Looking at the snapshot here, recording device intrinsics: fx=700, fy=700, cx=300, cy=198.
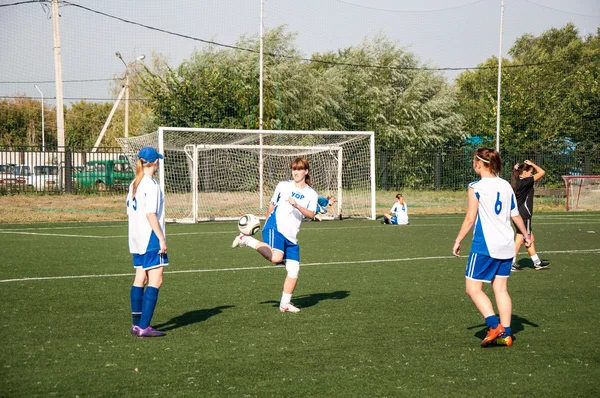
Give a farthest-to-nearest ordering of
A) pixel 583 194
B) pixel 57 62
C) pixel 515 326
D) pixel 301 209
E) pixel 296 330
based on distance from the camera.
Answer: pixel 583 194, pixel 57 62, pixel 301 209, pixel 515 326, pixel 296 330

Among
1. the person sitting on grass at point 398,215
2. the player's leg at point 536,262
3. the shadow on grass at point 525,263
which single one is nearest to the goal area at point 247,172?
the person sitting on grass at point 398,215

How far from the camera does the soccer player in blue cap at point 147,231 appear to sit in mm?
6957

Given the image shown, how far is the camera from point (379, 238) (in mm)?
17859

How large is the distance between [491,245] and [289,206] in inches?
107

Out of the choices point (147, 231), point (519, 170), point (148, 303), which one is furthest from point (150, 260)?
point (519, 170)

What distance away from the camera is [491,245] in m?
6.78

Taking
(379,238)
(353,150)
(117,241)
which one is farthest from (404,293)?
(353,150)

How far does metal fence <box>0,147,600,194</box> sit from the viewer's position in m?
29.0

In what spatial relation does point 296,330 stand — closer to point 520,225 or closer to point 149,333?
point 149,333

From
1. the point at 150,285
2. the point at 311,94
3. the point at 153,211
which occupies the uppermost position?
the point at 311,94

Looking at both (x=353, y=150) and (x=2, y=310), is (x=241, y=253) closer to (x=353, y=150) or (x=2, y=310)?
(x=2, y=310)

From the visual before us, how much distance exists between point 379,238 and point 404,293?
8.02 meters

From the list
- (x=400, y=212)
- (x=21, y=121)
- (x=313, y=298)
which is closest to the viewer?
(x=313, y=298)

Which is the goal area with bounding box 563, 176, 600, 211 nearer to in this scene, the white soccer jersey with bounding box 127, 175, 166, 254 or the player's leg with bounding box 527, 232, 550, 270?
the player's leg with bounding box 527, 232, 550, 270
